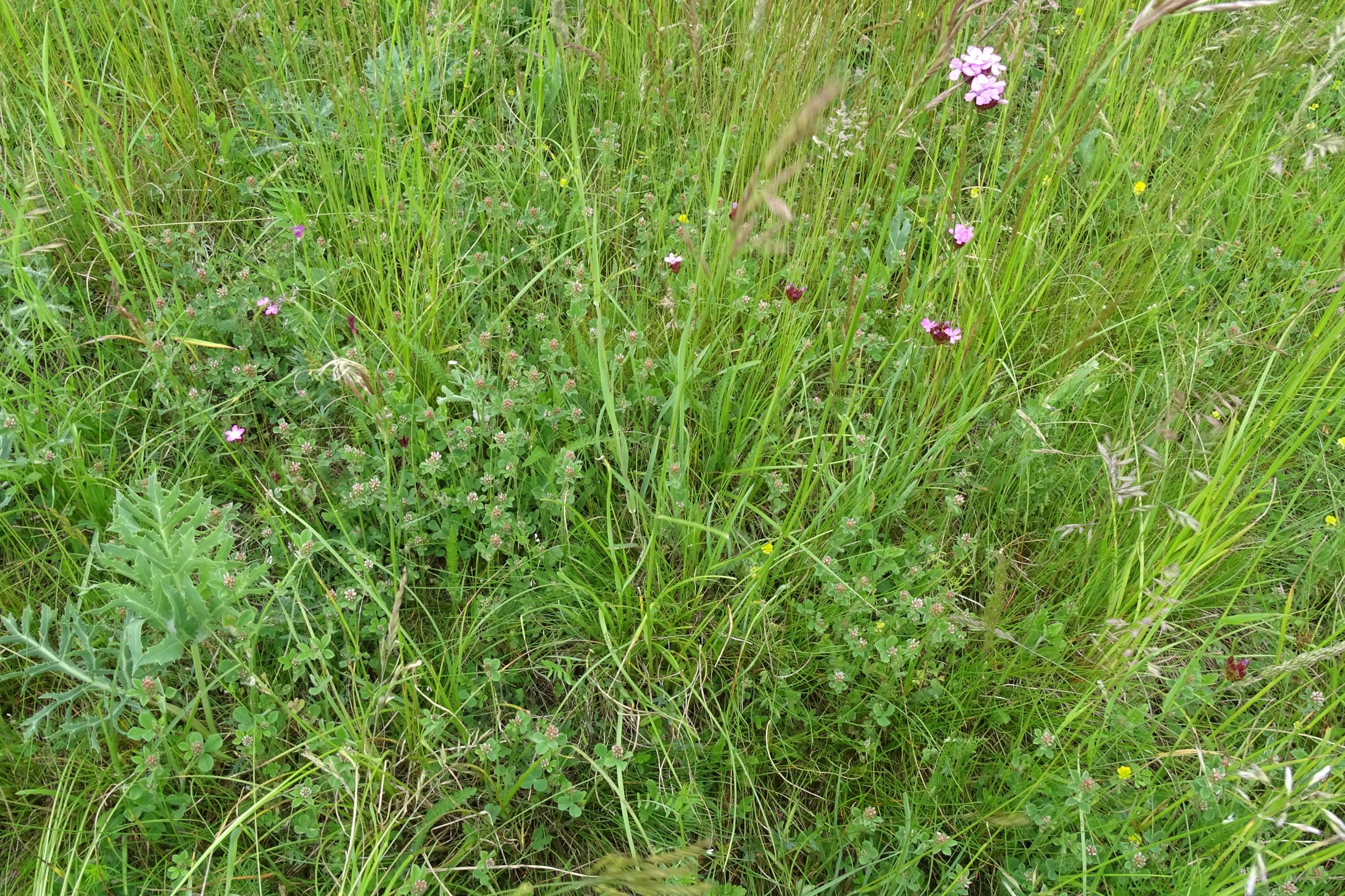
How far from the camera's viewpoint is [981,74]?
1.94m

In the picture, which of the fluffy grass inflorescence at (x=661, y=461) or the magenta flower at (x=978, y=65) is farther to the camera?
the magenta flower at (x=978, y=65)

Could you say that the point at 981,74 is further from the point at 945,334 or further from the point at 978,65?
the point at 945,334

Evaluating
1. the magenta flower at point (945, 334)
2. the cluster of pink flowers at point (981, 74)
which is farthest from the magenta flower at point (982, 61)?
the magenta flower at point (945, 334)

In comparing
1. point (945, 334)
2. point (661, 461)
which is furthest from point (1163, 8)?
point (661, 461)

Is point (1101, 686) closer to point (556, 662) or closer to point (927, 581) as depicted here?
point (927, 581)

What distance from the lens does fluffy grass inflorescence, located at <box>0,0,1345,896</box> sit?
1.48 m

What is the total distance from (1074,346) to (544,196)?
1.42m

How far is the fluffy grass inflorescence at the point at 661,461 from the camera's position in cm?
148

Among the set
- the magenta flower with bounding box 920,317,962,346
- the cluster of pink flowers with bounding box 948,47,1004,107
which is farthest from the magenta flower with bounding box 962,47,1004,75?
the magenta flower with bounding box 920,317,962,346

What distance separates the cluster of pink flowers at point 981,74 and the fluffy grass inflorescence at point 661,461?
13 millimetres

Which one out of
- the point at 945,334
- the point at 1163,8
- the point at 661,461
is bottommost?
the point at 661,461

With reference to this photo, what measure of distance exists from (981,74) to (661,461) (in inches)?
45.5

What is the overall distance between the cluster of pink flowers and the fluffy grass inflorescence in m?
0.01

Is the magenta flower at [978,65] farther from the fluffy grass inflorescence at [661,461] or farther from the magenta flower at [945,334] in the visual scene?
the magenta flower at [945,334]
